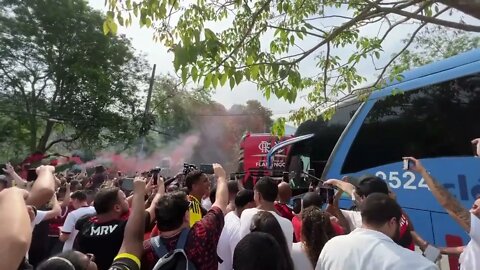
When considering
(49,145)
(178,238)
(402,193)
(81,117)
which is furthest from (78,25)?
(178,238)

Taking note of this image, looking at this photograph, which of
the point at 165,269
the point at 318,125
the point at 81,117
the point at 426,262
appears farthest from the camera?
the point at 81,117

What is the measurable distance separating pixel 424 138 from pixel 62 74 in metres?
20.1

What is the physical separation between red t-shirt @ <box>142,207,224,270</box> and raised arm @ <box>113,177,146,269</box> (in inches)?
3.2

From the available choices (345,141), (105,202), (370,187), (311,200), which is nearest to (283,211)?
(311,200)

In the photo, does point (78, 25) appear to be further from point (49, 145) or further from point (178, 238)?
point (178, 238)

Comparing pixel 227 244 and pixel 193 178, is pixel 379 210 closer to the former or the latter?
pixel 227 244

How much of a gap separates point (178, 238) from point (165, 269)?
0.27 m

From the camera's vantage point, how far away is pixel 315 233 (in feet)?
9.82

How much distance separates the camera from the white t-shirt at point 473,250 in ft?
8.61

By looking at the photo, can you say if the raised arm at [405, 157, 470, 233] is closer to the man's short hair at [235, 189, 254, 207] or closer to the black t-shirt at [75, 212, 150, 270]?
the man's short hair at [235, 189, 254, 207]

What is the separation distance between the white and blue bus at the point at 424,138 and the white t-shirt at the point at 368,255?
9.21 ft

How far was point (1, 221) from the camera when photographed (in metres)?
1.39

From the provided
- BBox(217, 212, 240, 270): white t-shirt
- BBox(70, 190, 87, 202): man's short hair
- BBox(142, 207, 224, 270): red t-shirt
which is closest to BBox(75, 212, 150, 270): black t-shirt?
BBox(142, 207, 224, 270): red t-shirt

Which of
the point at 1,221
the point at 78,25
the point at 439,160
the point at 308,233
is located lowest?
the point at 308,233
